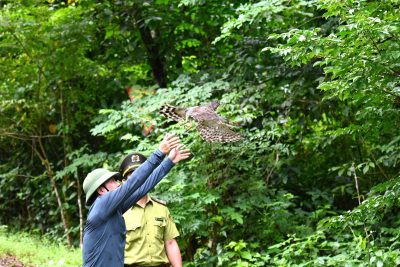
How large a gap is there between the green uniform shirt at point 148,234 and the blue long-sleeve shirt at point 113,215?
2.30 ft

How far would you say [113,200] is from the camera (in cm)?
349

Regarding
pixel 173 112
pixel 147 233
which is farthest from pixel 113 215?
pixel 173 112

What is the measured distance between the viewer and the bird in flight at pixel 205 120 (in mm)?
4562

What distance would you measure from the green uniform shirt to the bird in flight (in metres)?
0.69

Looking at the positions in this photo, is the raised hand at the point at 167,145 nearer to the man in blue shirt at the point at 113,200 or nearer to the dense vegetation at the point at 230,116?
the man in blue shirt at the point at 113,200

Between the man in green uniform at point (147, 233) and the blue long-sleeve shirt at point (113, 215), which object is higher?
the blue long-sleeve shirt at point (113, 215)

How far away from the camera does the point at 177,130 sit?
6.38m

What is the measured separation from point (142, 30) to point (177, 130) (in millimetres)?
2819

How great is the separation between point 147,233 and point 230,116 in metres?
2.25

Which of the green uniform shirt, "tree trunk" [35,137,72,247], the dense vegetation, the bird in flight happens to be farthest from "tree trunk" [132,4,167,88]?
the green uniform shirt

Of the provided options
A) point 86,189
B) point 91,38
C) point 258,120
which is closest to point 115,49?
point 91,38

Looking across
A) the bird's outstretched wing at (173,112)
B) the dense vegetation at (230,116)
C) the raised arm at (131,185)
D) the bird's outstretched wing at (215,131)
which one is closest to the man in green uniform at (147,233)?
the bird's outstretched wing at (173,112)

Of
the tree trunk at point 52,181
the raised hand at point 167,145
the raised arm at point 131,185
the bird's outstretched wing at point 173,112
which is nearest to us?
the raised arm at point 131,185

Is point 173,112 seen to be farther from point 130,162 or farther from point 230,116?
point 230,116
